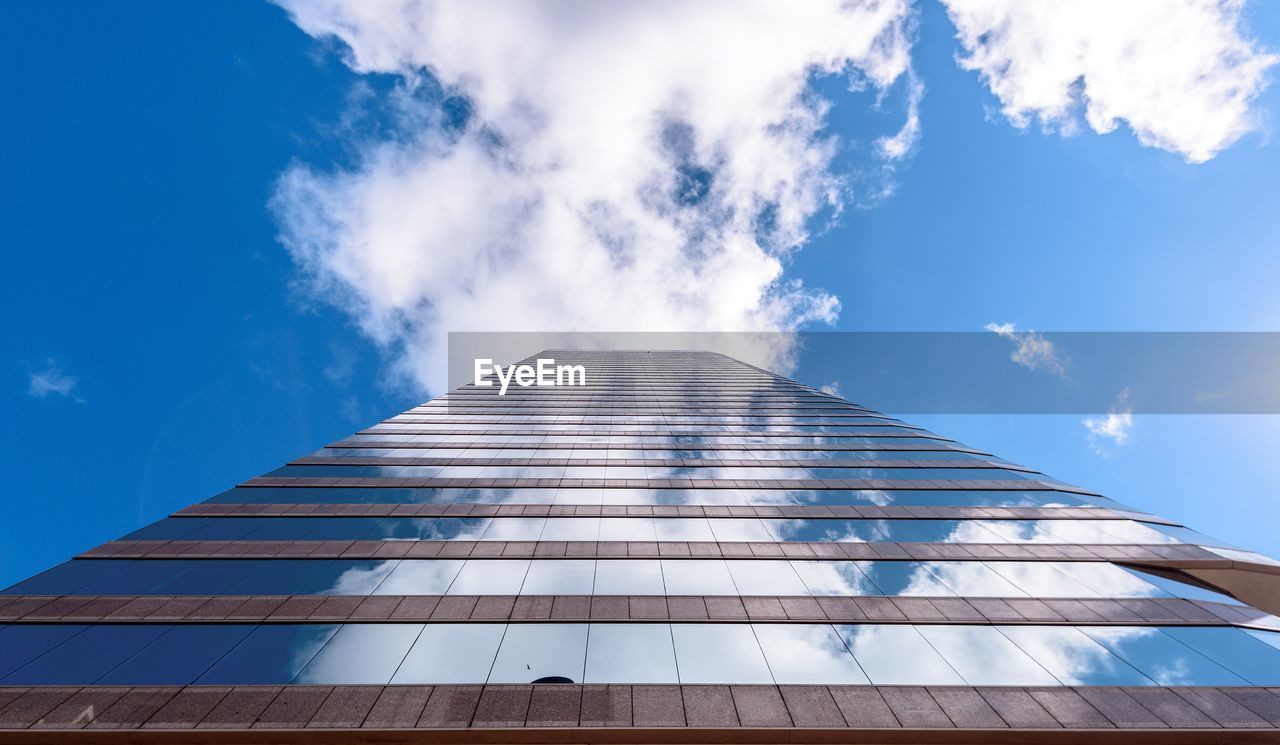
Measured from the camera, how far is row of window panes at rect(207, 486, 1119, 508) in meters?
22.5

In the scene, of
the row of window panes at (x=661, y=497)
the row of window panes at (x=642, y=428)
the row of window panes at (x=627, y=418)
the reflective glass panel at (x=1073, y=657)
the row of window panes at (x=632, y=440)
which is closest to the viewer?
the reflective glass panel at (x=1073, y=657)

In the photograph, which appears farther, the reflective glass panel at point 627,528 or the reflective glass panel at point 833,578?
the reflective glass panel at point 627,528

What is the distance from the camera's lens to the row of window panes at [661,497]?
22531mm


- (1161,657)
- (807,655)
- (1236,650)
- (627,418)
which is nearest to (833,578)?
(807,655)

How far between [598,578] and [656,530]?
3.90 meters

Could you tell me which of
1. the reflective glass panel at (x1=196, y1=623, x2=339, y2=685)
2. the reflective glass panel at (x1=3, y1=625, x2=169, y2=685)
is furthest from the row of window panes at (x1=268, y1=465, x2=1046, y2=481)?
the reflective glass panel at (x1=196, y1=623, x2=339, y2=685)

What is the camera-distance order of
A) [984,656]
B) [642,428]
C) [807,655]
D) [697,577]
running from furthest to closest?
[642,428] < [697,577] < [984,656] < [807,655]

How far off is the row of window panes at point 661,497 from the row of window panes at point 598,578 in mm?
4794

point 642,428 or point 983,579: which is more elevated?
point 642,428

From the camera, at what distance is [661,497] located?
23297 mm

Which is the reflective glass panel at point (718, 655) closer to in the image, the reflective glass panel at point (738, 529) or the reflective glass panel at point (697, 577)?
the reflective glass panel at point (697, 577)

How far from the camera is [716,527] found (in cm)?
2055

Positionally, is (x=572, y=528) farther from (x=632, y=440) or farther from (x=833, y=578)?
(x=632, y=440)

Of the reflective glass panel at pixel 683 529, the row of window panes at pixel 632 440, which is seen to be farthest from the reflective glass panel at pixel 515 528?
the row of window panes at pixel 632 440
